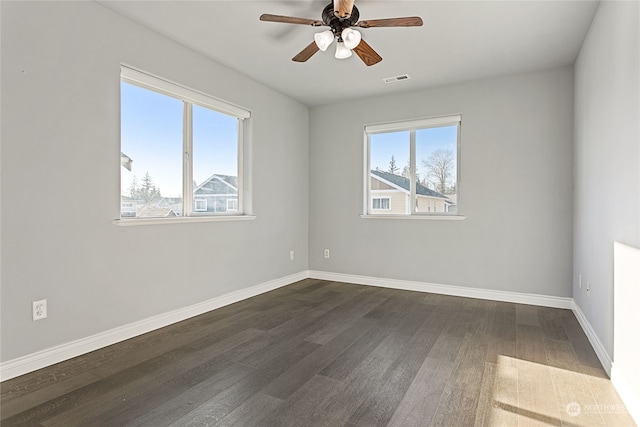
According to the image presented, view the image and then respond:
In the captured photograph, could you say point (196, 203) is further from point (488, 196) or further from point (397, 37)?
point (488, 196)

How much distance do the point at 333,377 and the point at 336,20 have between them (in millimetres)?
2370

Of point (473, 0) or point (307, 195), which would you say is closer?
point (473, 0)

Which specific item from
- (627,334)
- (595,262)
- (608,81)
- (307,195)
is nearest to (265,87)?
(307,195)

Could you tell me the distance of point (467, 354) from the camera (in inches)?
97.1

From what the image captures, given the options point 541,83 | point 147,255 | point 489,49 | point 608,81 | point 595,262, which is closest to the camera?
point 608,81

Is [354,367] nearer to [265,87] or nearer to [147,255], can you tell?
[147,255]

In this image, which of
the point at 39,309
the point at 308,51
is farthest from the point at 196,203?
the point at 308,51

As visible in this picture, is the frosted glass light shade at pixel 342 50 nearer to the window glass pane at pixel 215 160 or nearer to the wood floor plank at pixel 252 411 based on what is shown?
the window glass pane at pixel 215 160

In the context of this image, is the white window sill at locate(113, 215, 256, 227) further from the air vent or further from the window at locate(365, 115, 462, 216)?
the air vent

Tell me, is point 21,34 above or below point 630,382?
above

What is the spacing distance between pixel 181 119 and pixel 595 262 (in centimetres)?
371

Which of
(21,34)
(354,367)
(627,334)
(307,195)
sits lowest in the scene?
(354,367)
